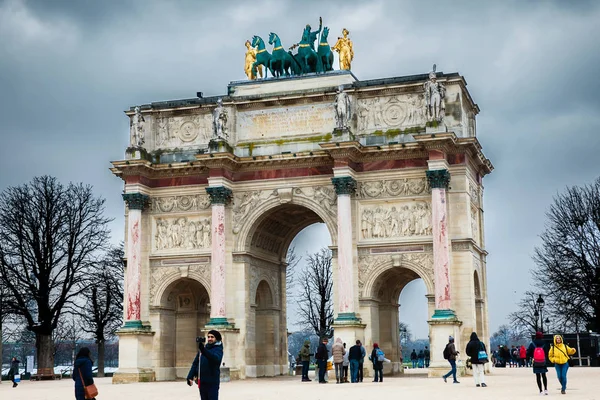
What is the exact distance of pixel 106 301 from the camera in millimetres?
55844

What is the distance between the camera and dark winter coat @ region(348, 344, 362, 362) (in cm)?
3147

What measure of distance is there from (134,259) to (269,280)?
6.40 meters

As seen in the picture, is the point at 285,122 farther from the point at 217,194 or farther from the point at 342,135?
the point at 217,194

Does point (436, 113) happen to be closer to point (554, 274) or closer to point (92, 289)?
point (554, 274)

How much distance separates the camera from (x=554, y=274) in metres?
51.2

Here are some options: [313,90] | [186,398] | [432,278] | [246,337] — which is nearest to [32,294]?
[246,337]

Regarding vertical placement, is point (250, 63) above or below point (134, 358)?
above

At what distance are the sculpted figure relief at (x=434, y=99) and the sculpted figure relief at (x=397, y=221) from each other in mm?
3588

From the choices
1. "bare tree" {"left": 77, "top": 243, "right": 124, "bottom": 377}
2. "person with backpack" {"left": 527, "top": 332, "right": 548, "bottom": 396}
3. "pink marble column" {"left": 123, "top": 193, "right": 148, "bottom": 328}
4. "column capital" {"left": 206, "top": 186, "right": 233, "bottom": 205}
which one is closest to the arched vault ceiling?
"column capital" {"left": 206, "top": 186, "right": 233, "bottom": 205}

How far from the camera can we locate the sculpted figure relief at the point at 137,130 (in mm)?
40219

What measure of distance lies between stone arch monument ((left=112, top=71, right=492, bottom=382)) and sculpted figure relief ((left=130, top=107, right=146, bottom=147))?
6 cm

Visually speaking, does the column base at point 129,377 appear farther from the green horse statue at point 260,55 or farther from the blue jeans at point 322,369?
the green horse statue at point 260,55

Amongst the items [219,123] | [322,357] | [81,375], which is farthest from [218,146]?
[81,375]

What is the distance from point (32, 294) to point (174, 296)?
11.3 metres
